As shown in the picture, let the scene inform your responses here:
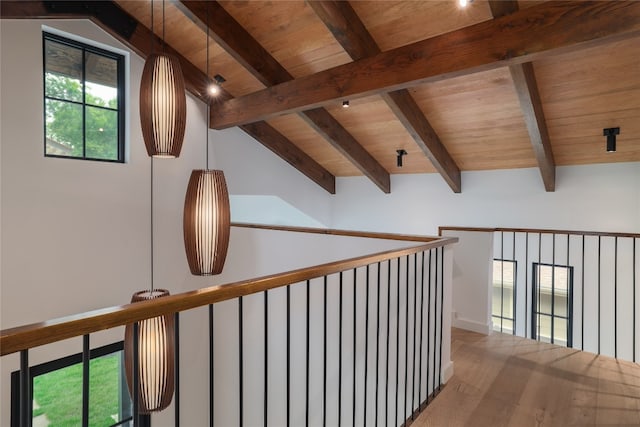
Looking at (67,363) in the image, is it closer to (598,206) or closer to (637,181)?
(598,206)

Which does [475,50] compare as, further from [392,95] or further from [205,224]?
[205,224]

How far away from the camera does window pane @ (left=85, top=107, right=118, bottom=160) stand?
3826 millimetres

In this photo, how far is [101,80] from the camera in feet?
12.8

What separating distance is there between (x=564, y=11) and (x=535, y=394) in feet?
8.98

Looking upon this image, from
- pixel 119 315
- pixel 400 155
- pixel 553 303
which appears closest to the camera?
pixel 119 315

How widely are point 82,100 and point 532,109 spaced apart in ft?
15.6

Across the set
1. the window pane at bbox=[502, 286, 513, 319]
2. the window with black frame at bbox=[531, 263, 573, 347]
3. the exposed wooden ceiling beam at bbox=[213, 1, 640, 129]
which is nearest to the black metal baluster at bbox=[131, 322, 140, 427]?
the exposed wooden ceiling beam at bbox=[213, 1, 640, 129]

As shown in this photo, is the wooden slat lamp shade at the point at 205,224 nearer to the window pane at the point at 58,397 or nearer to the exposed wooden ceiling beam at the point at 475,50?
the exposed wooden ceiling beam at the point at 475,50

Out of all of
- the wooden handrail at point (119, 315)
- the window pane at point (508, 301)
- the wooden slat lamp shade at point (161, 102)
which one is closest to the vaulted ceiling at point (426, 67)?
the wooden slat lamp shade at point (161, 102)

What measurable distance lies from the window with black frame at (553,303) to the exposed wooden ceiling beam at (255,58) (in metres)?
3.35

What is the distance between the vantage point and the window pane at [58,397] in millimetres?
3477

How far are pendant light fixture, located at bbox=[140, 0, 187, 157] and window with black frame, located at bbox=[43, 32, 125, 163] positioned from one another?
7.36ft

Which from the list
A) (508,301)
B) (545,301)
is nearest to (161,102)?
(508,301)

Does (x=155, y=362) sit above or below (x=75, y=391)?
above
